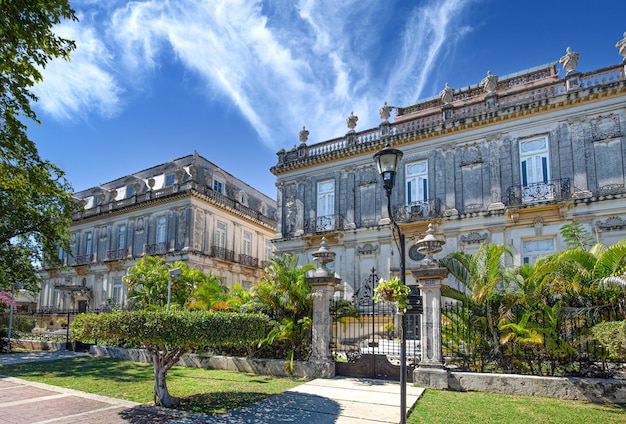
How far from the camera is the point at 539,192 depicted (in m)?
17.3

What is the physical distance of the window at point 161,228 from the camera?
28.8 m

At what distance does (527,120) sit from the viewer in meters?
17.9

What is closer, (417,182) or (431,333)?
(431,333)

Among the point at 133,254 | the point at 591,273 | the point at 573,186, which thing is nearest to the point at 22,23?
the point at 591,273

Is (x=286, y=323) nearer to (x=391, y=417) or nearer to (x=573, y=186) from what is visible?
(x=391, y=417)

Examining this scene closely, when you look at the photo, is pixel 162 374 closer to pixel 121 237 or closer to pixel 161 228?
pixel 161 228

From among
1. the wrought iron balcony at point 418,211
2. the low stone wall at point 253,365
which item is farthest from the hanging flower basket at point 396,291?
the wrought iron balcony at point 418,211

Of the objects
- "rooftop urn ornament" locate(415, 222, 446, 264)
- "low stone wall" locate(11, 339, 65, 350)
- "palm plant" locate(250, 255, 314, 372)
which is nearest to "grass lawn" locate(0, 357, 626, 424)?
"palm plant" locate(250, 255, 314, 372)

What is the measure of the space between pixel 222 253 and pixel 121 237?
8062mm

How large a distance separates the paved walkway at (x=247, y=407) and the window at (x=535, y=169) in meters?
11.1

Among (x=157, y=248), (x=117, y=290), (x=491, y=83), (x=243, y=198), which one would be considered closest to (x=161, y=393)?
(x=491, y=83)

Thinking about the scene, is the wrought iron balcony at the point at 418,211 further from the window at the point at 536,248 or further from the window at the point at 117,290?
the window at the point at 117,290

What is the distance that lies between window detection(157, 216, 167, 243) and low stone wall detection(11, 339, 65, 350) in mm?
10758

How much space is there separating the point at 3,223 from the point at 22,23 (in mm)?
11596
